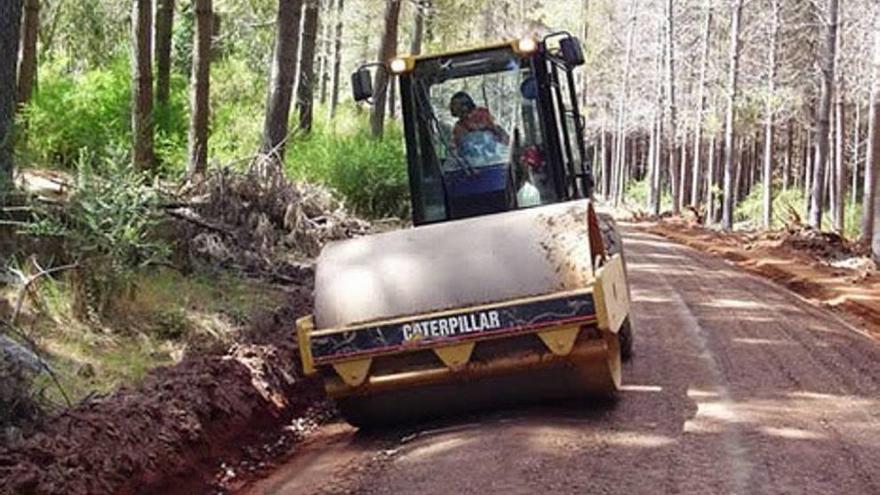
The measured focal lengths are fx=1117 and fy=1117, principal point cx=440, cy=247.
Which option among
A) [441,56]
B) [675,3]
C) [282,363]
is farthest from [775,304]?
[675,3]

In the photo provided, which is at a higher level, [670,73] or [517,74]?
[670,73]

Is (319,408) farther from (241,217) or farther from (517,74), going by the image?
(241,217)

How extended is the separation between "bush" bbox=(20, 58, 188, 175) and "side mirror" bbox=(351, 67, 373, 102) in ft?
21.6

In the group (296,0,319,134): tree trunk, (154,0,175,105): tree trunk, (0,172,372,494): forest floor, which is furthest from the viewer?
(154,0,175,105): tree trunk

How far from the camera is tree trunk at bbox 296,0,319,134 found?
1820 cm

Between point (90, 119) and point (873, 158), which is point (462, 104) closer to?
point (90, 119)

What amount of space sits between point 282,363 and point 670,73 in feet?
108

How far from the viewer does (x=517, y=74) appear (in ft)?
31.1

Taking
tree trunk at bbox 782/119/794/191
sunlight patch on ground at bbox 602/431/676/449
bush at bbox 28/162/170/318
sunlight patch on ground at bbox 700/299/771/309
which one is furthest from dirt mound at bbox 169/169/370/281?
tree trunk at bbox 782/119/794/191

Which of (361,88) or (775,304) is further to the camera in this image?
(775,304)

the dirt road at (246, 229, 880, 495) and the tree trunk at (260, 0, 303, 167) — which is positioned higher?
the tree trunk at (260, 0, 303, 167)

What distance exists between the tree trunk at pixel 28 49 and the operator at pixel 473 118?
380 inches

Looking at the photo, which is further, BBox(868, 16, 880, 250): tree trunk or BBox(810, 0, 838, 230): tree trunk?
BBox(810, 0, 838, 230): tree trunk

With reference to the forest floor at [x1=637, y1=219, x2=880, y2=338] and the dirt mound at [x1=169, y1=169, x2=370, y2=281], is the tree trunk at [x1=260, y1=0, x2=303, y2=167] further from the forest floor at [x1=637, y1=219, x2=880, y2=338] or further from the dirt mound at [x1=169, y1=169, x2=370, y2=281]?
the forest floor at [x1=637, y1=219, x2=880, y2=338]
